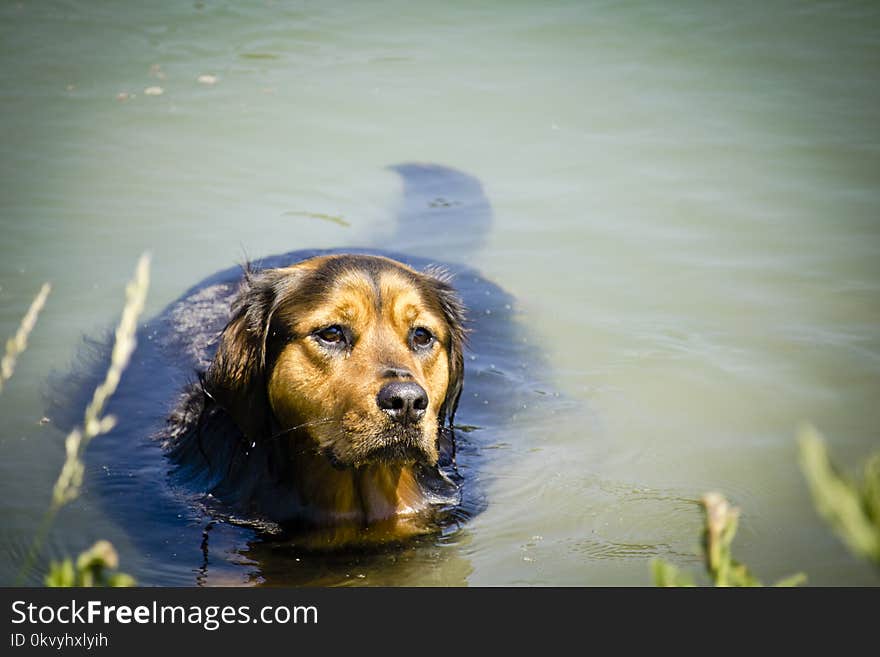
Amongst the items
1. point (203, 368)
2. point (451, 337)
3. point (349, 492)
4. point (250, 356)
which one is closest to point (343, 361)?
point (250, 356)

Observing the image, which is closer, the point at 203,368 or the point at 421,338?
the point at 421,338

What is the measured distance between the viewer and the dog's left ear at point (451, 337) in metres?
5.14

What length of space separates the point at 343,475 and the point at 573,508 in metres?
1.25

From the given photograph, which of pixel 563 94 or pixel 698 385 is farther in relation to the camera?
pixel 563 94

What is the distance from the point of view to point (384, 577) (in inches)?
176

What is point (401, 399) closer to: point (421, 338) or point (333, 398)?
point (333, 398)

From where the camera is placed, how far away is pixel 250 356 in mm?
4844

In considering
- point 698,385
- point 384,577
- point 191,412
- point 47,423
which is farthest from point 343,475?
point 698,385

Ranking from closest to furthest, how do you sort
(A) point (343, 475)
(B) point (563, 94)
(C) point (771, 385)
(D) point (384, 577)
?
1. (D) point (384, 577)
2. (A) point (343, 475)
3. (C) point (771, 385)
4. (B) point (563, 94)

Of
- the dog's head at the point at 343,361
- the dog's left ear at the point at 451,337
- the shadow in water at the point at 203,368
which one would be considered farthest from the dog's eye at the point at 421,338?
the shadow in water at the point at 203,368

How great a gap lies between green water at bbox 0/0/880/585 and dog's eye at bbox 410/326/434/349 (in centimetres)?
98

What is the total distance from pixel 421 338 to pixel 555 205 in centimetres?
455

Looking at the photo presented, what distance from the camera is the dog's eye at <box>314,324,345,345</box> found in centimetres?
450

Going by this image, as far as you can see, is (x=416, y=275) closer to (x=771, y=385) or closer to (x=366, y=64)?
(x=771, y=385)
